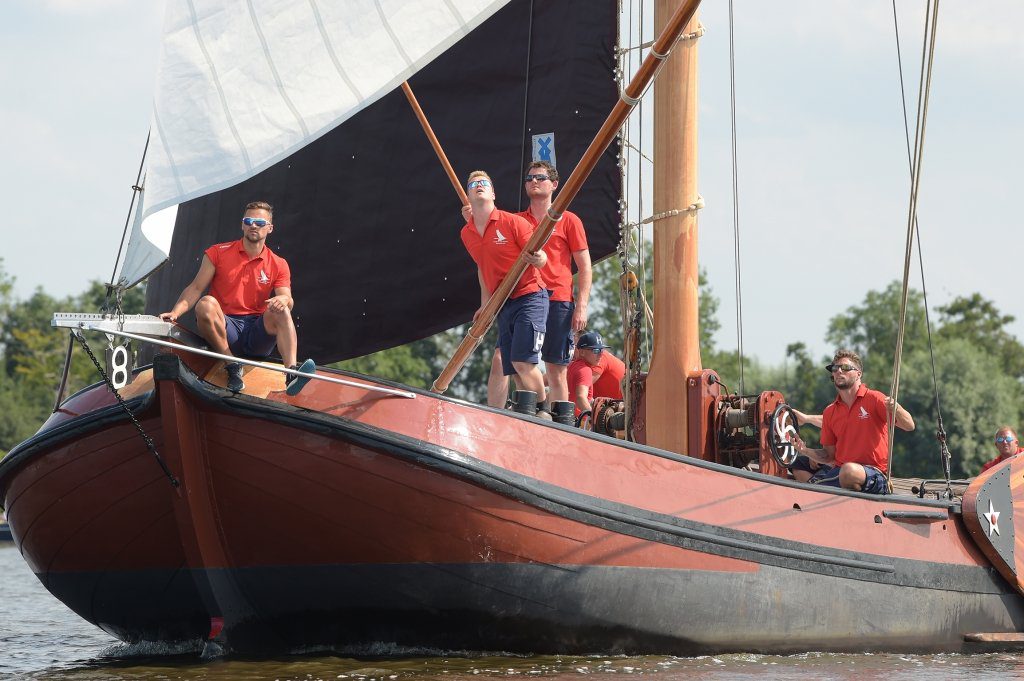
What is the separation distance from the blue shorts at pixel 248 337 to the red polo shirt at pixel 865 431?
11.3 ft

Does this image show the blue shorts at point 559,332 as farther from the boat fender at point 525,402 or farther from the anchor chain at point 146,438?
the anchor chain at point 146,438

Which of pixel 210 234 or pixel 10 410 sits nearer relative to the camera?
pixel 210 234

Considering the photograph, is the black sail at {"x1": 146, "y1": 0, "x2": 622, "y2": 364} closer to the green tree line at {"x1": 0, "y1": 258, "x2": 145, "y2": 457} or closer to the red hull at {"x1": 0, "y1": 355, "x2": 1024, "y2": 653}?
the red hull at {"x1": 0, "y1": 355, "x2": 1024, "y2": 653}

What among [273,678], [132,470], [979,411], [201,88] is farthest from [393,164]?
[979,411]

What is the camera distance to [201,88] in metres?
6.59

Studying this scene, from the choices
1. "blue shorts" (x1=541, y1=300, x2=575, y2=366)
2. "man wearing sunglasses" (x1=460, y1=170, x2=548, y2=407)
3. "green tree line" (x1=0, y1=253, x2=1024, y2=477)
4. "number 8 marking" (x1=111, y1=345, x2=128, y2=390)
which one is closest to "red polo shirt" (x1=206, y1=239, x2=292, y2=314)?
"number 8 marking" (x1=111, y1=345, x2=128, y2=390)

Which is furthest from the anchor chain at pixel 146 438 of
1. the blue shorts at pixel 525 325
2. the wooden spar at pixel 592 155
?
the blue shorts at pixel 525 325

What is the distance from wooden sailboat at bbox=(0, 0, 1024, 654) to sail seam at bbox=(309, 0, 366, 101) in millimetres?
1188

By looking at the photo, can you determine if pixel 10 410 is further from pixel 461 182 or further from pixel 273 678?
pixel 273 678

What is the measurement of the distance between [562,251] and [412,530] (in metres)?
2.22

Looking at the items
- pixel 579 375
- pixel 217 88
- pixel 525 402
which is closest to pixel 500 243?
pixel 525 402

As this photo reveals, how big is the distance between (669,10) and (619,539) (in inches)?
132

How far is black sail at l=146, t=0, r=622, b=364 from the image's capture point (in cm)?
955

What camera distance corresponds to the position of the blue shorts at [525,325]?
7.30m
